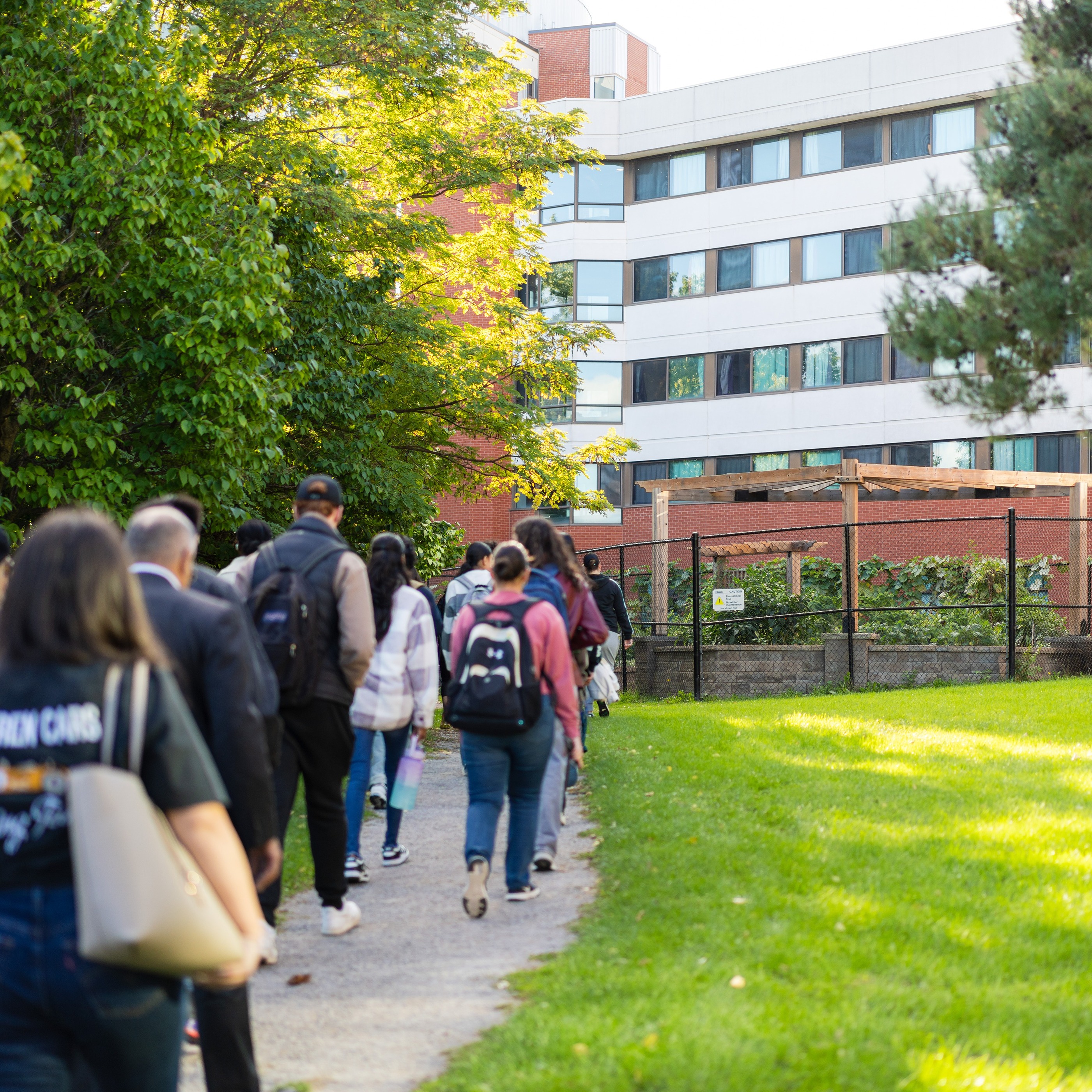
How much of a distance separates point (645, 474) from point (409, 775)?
29.4 m

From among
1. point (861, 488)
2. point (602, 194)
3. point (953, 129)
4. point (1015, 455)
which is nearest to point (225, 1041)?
point (861, 488)

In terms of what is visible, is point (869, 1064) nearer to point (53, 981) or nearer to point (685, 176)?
point (53, 981)

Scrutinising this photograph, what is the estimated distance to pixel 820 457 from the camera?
33531 mm

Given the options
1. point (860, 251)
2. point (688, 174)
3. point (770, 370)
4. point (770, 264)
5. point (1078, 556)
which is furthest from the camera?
point (688, 174)

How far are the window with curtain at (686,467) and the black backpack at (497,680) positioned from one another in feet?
94.9

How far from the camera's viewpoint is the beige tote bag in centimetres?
220

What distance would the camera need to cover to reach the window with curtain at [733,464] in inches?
1366

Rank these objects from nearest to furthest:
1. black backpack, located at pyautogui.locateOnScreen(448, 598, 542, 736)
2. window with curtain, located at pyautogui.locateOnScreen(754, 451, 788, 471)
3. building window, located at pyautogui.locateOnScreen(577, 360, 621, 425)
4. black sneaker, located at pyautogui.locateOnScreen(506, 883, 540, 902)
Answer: black backpack, located at pyautogui.locateOnScreen(448, 598, 542, 736) → black sneaker, located at pyautogui.locateOnScreen(506, 883, 540, 902) → window with curtain, located at pyautogui.locateOnScreen(754, 451, 788, 471) → building window, located at pyautogui.locateOnScreen(577, 360, 621, 425)

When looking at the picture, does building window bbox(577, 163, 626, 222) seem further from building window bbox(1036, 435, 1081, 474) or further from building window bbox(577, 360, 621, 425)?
building window bbox(1036, 435, 1081, 474)

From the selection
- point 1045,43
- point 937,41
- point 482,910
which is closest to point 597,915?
point 482,910

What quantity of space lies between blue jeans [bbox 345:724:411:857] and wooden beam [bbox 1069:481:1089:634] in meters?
14.0

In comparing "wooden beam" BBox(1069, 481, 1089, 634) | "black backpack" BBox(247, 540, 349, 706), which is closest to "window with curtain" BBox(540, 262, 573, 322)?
"wooden beam" BBox(1069, 481, 1089, 634)

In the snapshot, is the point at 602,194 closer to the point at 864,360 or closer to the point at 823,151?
the point at 823,151

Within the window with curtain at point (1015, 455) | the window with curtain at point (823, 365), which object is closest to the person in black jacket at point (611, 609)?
the window with curtain at point (1015, 455)
